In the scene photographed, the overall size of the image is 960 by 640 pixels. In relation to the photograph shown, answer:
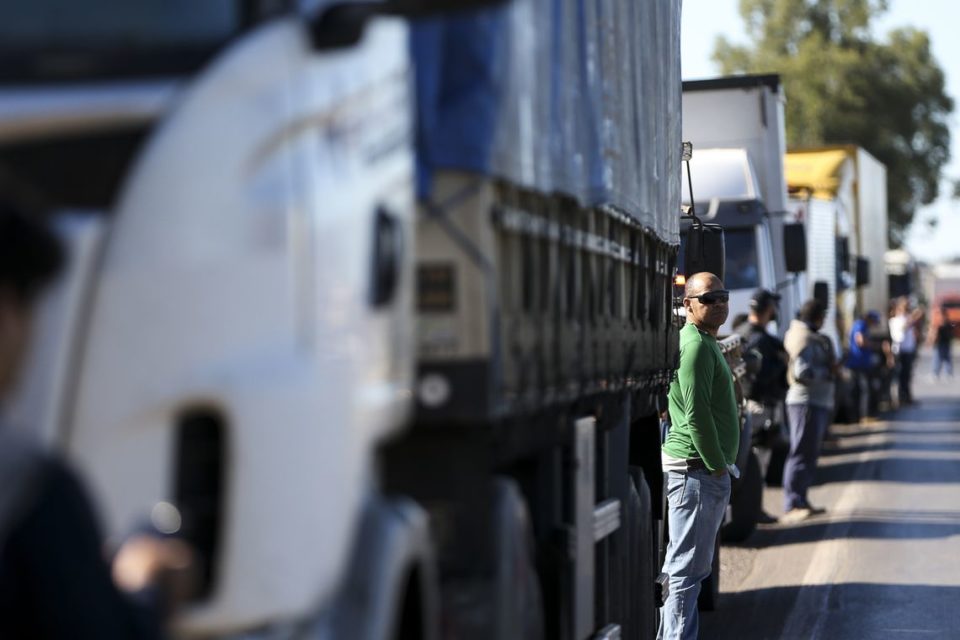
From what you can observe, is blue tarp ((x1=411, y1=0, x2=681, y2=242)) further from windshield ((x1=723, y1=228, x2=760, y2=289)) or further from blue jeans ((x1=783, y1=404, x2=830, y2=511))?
windshield ((x1=723, y1=228, x2=760, y2=289))

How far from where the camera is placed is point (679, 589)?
9289 millimetres

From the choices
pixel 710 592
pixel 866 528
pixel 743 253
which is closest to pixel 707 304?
pixel 710 592

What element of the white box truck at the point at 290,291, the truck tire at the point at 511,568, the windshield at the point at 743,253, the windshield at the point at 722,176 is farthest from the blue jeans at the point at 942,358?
the white box truck at the point at 290,291

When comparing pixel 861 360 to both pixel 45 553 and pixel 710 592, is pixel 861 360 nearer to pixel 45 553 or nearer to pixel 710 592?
pixel 710 592

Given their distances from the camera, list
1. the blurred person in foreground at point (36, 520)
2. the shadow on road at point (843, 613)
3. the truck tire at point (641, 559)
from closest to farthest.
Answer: the blurred person in foreground at point (36, 520)
the truck tire at point (641, 559)
the shadow on road at point (843, 613)

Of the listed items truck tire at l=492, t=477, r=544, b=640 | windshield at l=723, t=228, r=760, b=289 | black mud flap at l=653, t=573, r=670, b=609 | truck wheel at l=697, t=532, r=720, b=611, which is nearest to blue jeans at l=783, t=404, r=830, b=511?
windshield at l=723, t=228, r=760, b=289

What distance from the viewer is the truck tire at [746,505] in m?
14.6

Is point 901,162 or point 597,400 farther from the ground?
point 901,162

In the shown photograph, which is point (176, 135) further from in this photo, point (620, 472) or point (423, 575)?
point (620, 472)

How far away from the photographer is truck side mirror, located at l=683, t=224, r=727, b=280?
465 inches

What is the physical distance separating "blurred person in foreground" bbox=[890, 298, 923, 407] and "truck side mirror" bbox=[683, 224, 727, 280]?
77.1 ft

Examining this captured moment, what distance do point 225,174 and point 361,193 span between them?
538 millimetres

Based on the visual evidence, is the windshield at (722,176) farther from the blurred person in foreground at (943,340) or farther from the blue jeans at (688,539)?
the blurred person in foreground at (943,340)

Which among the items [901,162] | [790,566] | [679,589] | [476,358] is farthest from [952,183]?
[476,358]
